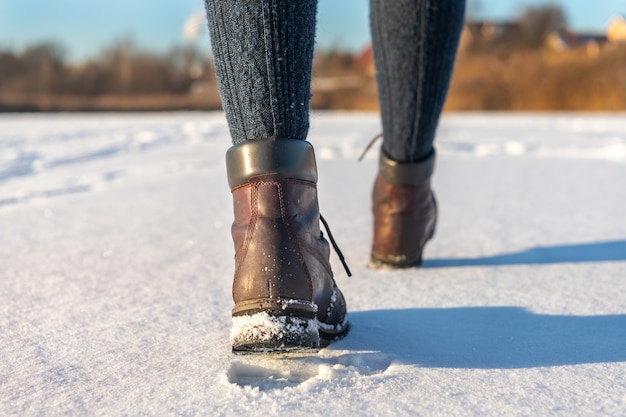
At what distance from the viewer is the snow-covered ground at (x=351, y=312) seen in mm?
501

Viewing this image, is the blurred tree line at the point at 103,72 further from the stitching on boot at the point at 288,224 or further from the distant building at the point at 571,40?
the stitching on boot at the point at 288,224

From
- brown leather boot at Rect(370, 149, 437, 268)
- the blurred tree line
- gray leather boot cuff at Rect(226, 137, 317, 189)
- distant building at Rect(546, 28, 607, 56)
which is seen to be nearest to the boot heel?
gray leather boot cuff at Rect(226, 137, 317, 189)

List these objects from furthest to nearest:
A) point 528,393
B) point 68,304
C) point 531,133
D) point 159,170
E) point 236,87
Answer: point 531,133 < point 159,170 < point 68,304 < point 236,87 < point 528,393

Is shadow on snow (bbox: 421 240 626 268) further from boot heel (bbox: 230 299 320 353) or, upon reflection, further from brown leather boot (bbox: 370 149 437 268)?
boot heel (bbox: 230 299 320 353)

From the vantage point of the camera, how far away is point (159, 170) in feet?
8.05

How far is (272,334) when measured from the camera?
54 centimetres

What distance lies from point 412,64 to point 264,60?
35 cm

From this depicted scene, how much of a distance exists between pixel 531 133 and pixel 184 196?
340cm

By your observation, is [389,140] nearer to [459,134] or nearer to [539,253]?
[539,253]

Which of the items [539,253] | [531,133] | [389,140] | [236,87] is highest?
[236,87]

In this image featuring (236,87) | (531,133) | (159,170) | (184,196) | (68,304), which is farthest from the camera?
(531,133)

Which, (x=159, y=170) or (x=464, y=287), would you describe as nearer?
(x=464, y=287)

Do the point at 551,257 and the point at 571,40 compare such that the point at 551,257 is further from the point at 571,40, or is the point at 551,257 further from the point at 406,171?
the point at 571,40

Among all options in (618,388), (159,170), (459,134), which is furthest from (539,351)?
(459,134)
